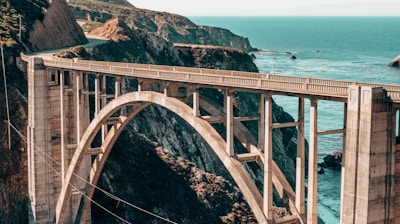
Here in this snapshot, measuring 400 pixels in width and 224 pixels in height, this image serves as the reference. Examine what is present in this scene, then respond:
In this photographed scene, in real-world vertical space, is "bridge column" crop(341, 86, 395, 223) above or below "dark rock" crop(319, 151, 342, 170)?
above

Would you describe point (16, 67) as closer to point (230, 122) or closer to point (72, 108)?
point (72, 108)

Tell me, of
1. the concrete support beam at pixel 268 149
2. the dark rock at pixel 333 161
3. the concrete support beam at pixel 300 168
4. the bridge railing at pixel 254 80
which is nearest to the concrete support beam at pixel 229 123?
the bridge railing at pixel 254 80

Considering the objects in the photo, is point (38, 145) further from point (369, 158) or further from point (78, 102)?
point (369, 158)

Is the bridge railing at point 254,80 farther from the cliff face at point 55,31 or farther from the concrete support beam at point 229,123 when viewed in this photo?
the cliff face at point 55,31

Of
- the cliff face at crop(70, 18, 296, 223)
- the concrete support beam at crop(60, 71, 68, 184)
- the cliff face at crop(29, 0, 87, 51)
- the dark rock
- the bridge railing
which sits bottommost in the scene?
the dark rock

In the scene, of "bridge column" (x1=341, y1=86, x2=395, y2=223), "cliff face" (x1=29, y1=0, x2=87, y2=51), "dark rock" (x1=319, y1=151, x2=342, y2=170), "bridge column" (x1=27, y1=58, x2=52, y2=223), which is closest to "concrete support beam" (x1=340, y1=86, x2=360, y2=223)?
"bridge column" (x1=341, y1=86, x2=395, y2=223)

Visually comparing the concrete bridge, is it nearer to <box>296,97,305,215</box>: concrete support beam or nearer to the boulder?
<box>296,97,305,215</box>: concrete support beam

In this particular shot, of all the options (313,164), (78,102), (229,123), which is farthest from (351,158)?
(78,102)
